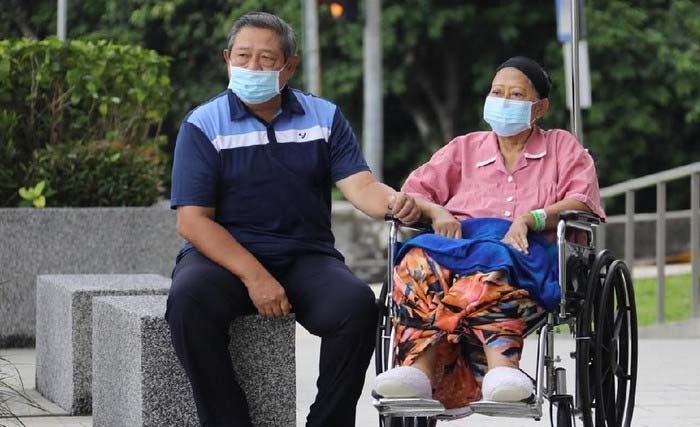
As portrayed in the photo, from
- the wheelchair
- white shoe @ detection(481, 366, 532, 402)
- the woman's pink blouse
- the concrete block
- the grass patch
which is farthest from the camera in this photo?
the grass patch

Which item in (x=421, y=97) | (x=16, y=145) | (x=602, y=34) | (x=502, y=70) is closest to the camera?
(x=502, y=70)

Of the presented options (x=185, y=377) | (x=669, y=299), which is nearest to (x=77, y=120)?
(x=185, y=377)

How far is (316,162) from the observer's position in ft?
19.3

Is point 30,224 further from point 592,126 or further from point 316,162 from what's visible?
point 592,126

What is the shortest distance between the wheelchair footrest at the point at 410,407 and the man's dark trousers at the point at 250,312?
0.24 m

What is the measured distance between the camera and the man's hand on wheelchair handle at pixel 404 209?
5836mm

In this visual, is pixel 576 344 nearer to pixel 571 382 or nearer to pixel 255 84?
pixel 255 84

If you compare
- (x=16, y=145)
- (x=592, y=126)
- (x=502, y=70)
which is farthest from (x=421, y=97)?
(x=502, y=70)

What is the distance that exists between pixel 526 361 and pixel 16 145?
3.08 meters

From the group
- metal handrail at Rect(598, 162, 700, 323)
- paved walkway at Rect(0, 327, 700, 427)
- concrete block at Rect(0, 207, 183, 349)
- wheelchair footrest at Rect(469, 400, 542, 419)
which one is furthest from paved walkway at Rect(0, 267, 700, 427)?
wheelchair footrest at Rect(469, 400, 542, 419)

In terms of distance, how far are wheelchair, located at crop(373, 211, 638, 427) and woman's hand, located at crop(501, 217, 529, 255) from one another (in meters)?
0.11

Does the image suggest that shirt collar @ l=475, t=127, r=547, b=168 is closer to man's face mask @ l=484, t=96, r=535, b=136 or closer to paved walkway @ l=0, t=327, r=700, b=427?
man's face mask @ l=484, t=96, r=535, b=136

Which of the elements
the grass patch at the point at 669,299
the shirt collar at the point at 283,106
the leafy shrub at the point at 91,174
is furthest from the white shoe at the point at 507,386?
the grass patch at the point at 669,299

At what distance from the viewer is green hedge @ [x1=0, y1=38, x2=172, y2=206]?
31.7 feet
